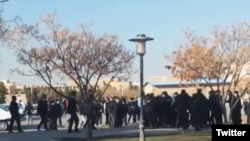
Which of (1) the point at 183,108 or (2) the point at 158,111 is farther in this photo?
(2) the point at 158,111

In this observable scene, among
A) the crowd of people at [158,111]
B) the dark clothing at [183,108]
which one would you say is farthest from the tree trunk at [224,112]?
the dark clothing at [183,108]

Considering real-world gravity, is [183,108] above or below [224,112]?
above

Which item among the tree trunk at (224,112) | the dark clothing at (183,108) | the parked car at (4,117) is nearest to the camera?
the dark clothing at (183,108)

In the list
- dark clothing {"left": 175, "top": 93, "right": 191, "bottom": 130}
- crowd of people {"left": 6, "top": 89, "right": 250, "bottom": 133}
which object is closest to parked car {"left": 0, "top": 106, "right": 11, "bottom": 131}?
crowd of people {"left": 6, "top": 89, "right": 250, "bottom": 133}

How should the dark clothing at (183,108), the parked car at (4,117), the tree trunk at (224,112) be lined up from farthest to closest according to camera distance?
the parked car at (4,117)
the tree trunk at (224,112)
the dark clothing at (183,108)

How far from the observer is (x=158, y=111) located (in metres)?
30.2

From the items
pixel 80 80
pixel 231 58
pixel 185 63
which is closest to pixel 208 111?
pixel 80 80

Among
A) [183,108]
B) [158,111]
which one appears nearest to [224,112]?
[183,108]

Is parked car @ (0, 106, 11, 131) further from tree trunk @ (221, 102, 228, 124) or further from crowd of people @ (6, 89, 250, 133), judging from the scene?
tree trunk @ (221, 102, 228, 124)

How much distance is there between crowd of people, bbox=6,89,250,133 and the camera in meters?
26.9

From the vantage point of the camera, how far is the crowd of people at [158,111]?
26938 mm

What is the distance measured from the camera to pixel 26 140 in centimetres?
2459

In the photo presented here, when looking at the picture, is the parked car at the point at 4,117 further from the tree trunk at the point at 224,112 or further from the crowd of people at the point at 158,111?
the tree trunk at the point at 224,112

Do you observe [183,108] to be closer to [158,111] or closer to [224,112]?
[158,111]
